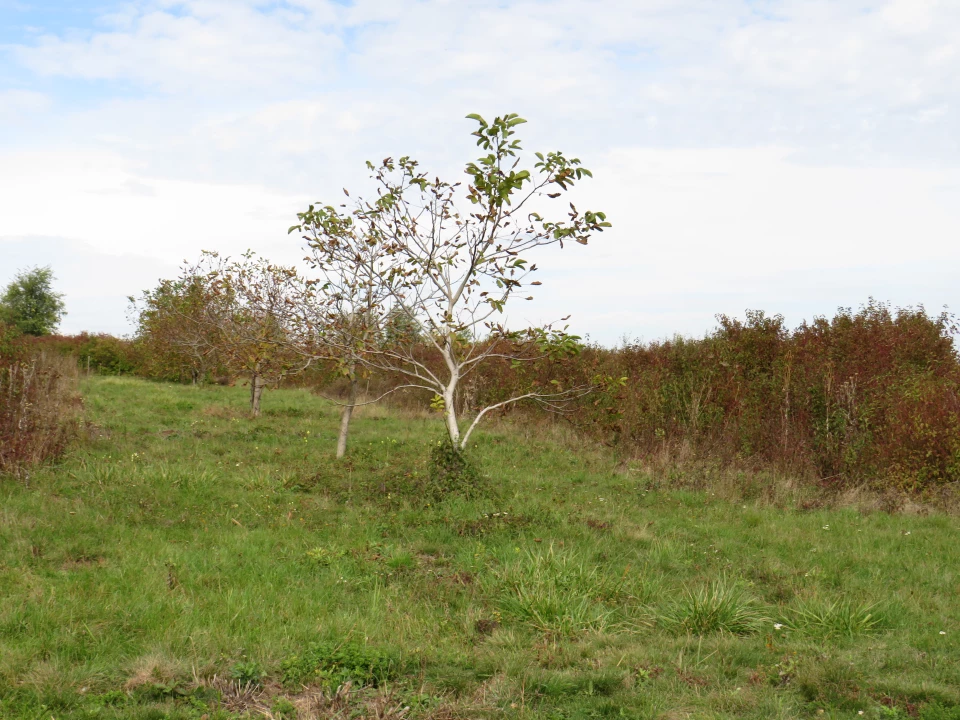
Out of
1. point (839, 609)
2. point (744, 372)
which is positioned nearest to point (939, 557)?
point (839, 609)

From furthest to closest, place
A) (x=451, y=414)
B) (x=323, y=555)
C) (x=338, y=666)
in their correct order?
(x=451, y=414) → (x=323, y=555) → (x=338, y=666)

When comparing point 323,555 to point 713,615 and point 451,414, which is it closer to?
point 451,414

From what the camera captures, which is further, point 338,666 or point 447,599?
point 447,599

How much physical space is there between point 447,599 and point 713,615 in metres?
2.10

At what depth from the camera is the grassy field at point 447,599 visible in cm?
427

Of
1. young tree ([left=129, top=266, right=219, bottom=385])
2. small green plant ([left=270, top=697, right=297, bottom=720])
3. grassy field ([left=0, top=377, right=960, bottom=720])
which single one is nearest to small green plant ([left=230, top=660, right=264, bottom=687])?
grassy field ([left=0, top=377, right=960, bottom=720])

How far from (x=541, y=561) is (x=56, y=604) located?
3828mm

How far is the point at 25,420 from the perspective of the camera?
30.9ft

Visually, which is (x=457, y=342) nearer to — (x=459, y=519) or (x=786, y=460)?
(x=459, y=519)

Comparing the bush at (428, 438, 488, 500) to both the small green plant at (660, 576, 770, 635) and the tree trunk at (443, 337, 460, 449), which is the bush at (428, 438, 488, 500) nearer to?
the tree trunk at (443, 337, 460, 449)

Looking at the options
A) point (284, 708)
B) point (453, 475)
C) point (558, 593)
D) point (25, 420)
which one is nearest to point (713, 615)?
point (558, 593)

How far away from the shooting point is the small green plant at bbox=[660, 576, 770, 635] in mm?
5547

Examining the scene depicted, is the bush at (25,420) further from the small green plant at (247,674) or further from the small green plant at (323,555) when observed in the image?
the small green plant at (247,674)

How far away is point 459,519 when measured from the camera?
844 centimetres
